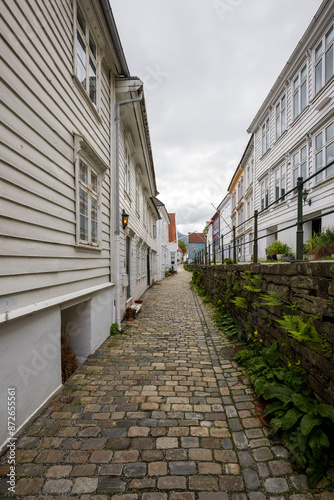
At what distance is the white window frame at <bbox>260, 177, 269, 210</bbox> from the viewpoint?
13957 millimetres

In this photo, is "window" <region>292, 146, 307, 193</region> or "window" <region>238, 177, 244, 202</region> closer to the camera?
"window" <region>292, 146, 307, 193</region>

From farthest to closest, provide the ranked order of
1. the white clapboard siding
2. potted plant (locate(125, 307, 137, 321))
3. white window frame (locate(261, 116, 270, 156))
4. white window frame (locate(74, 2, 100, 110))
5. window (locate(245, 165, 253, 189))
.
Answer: window (locate(245, 165, 253, 189)) < white window frame (locate(261, 116, 270, 156)) < potted plant (locate(125, 307, 137, 321)) < white window frame (locate(74, 2, 100, 110)) < the white clapboard siding

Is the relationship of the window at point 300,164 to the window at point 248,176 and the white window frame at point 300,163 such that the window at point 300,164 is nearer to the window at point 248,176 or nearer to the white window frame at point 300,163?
the white window frame at point 300,163

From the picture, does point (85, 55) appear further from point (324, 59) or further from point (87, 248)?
point (324, 59)

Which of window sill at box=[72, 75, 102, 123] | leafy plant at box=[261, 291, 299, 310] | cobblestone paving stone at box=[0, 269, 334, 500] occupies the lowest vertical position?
cobblestone paving stone at box=[0, 269, 334, 500]

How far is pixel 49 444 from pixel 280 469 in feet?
6.84

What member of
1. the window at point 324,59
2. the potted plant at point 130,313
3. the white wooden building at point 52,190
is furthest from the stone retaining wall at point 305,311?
the window at point 324,59

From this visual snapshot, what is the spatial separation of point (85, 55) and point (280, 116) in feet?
35.3

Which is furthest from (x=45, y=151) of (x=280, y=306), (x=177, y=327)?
(x=177, y=327)

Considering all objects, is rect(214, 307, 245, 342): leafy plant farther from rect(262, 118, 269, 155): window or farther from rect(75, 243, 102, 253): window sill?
rect(262, 118, 269, 155): window

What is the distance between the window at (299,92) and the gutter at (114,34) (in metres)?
7.61

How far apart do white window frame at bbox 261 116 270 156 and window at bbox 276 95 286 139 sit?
116cm

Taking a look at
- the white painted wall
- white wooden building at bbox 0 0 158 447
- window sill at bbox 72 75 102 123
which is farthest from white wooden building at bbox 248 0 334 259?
the white painted wall

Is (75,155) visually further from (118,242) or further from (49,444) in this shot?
(49,444)
